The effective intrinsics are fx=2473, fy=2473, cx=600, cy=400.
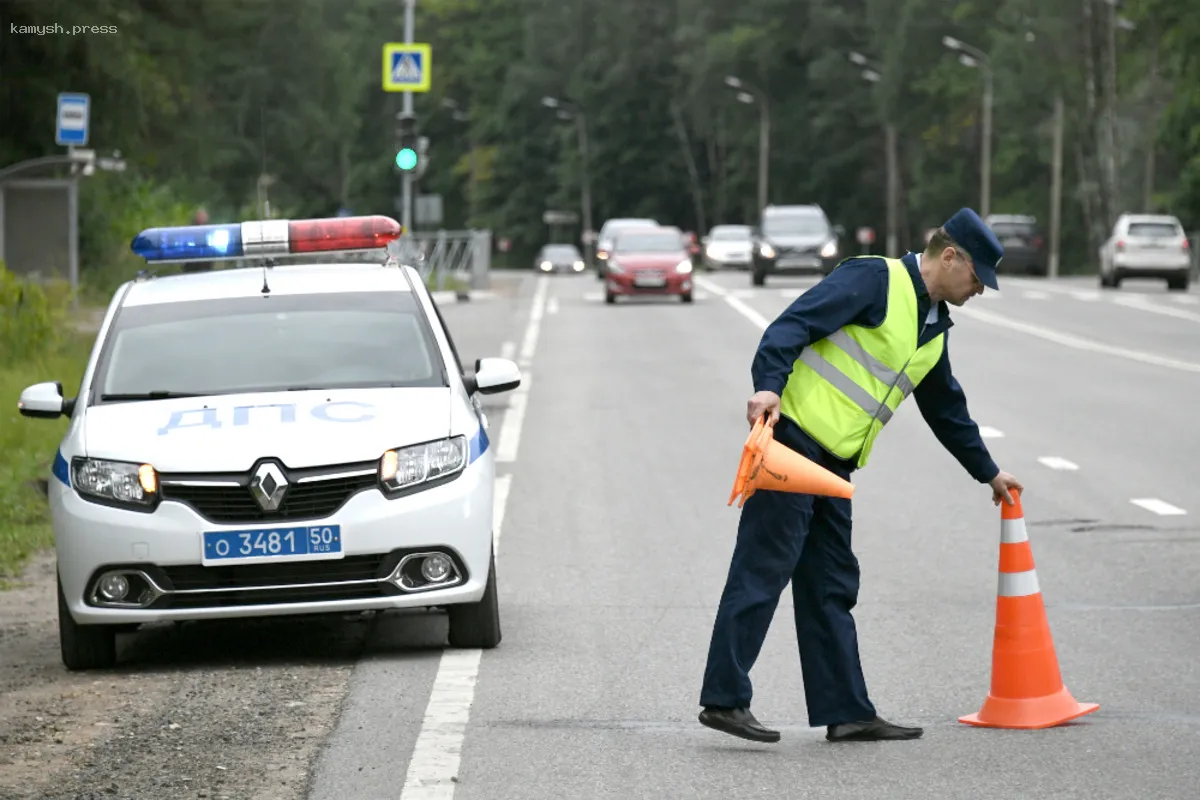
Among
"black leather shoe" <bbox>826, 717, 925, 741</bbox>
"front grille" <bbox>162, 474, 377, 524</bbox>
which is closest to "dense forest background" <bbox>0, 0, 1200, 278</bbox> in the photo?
"front grille" <bbox>162, 474, 377, 524</bbox>

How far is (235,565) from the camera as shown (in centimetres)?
862

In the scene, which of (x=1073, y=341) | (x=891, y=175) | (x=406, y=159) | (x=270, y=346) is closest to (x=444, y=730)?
(x=270, y=346)

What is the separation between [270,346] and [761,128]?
105 metres

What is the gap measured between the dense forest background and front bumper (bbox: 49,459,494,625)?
25.4 m

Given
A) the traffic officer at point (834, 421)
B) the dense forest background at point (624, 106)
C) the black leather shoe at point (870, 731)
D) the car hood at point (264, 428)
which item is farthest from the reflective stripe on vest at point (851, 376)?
the dense forest background at point (624, 106)

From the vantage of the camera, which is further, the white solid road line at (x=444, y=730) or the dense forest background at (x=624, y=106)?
the dense forest background at (x=624, y=106)

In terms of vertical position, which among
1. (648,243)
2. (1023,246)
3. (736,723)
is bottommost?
(1023,246)

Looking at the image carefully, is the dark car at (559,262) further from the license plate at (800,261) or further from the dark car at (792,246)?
the license plate at (800,261)

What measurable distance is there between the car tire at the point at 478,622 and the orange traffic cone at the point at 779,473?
7.01ft

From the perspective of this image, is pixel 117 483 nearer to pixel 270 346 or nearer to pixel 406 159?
pixel 270 346

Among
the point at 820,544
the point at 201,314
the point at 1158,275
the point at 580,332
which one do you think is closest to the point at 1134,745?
the point at 820,544

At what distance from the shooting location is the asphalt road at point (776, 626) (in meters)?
6.88

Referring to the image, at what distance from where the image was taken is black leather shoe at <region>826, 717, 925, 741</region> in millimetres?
7293

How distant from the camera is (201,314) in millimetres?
9922
